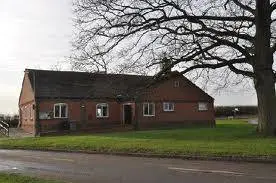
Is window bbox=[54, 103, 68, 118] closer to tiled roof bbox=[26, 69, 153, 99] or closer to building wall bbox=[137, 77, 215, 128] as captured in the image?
tiled roof bbox=[26, 69, 153, 99]

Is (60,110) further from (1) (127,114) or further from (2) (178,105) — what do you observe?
(2) (178,105)

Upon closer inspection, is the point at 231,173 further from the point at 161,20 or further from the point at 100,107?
the point at 100,107

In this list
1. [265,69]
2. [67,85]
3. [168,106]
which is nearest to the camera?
[265,69]

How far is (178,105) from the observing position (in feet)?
185

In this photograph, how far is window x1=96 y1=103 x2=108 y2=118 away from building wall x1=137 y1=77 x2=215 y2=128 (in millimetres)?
3574

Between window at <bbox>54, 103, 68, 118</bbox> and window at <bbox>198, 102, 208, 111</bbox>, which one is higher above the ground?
window at <bbox>198, 102, 208, 111</bbox>

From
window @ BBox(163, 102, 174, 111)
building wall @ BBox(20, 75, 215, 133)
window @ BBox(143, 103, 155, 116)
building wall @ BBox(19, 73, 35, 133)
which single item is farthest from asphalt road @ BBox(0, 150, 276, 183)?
window @ BBox(163, 102, 174, 111)

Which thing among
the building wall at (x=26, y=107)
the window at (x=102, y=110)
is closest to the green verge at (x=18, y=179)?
the building wall at (x=26, y=107)

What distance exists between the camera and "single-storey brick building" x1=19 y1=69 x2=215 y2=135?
163 ft

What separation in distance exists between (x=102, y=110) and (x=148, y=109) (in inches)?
196

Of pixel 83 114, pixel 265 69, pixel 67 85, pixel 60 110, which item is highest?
pixel 67 85

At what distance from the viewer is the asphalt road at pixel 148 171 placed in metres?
14.2

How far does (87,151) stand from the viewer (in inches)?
1049

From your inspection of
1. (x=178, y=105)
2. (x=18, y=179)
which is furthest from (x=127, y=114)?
(x=18, y=179)
